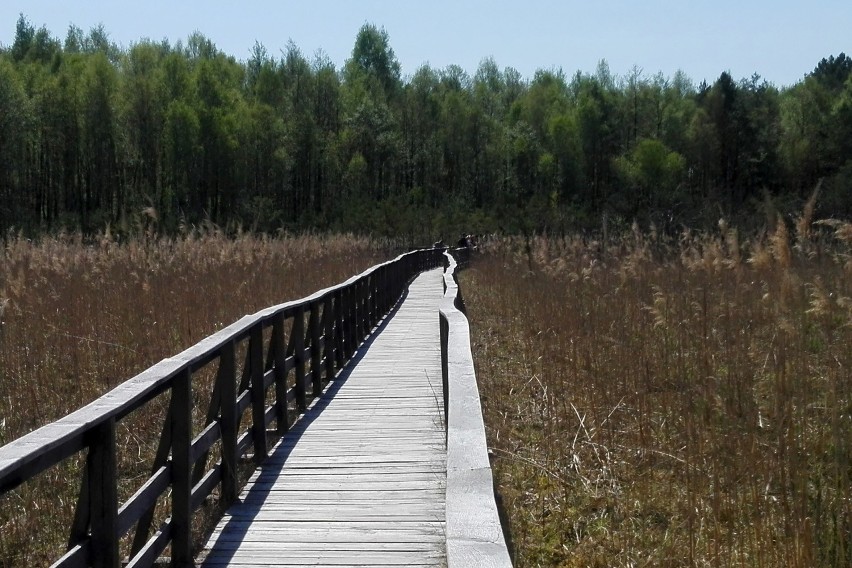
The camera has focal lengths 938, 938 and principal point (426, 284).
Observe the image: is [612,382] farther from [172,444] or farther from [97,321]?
[97,321]

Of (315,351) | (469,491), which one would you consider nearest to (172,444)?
(469,491)

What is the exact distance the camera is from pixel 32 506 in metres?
5.27

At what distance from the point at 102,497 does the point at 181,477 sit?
101 centimetres

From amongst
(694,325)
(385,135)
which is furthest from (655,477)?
(385,135)

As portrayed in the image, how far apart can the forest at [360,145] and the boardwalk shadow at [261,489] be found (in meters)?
26.7

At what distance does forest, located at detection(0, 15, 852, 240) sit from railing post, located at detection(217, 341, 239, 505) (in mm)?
29460

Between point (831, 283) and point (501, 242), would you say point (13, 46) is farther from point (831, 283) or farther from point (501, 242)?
point (831, 283)

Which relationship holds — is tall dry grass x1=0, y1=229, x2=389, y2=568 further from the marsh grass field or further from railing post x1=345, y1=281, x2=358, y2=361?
railing post x1=345, y1=281, x2=358, y2=361

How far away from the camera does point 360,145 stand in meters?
64.9

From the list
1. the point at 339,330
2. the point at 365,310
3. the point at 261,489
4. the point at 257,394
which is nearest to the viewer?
the point at 261,489

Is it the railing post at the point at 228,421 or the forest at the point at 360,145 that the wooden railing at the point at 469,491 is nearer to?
the railing post at the point at 228,421

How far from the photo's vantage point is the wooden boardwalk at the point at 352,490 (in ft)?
14.4

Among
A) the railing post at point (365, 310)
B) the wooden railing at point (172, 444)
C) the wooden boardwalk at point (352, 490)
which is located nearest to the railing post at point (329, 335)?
the wooden boardwalk at point (352, 490)

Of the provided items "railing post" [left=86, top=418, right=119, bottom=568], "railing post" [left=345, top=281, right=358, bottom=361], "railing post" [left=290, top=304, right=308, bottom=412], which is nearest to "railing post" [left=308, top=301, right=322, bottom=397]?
"railing post" [left=290, top=304, right=308, bottom=412]
